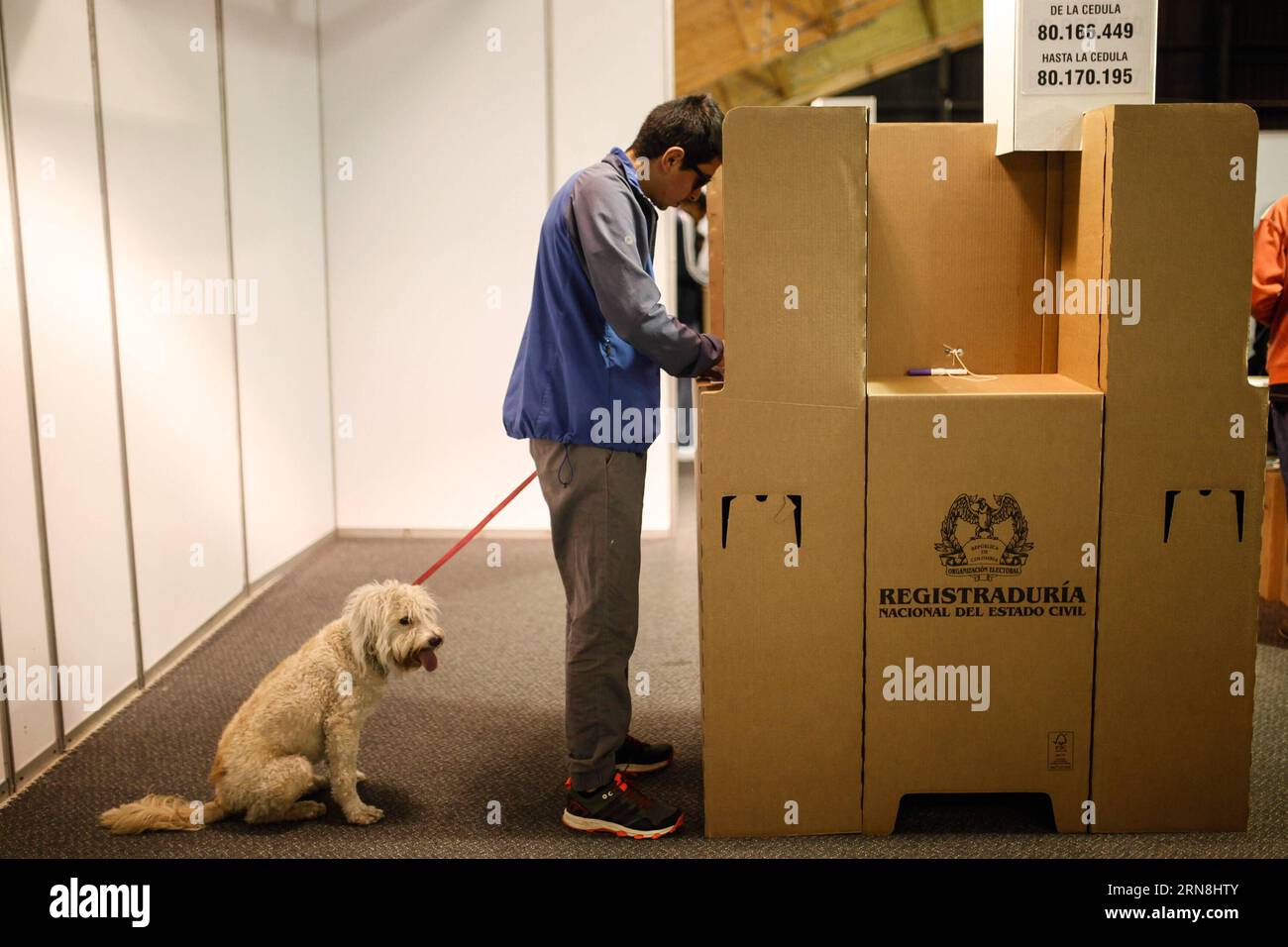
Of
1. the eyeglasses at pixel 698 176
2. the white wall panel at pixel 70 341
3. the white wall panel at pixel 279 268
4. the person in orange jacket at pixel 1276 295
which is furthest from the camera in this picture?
the white wall panel at pixel 279 268

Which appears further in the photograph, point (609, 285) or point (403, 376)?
point (403, 376)

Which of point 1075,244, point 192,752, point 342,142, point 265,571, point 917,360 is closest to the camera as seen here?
point 1075,244

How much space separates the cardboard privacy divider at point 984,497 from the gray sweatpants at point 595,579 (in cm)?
19

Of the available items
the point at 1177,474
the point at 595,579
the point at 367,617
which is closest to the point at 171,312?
the point at 367,617

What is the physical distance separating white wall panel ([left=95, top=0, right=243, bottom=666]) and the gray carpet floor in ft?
0.98

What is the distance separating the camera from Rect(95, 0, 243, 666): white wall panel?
3.16 metres

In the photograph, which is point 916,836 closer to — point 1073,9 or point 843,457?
point 843,457

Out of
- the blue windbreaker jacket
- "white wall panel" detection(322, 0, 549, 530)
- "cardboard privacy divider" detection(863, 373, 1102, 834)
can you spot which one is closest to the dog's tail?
the blue windbreaker jacket

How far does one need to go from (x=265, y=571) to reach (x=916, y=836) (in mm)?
2867

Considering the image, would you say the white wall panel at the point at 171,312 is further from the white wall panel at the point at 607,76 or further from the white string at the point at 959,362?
the white string at the point at 959,362

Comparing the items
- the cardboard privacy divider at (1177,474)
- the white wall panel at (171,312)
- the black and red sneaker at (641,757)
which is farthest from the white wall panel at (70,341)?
the cardboard privacy divider at (1177,474)

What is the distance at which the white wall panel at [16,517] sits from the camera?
251 cm

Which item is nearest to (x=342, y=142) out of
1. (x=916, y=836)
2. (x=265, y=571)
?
(x=265, y=571)
